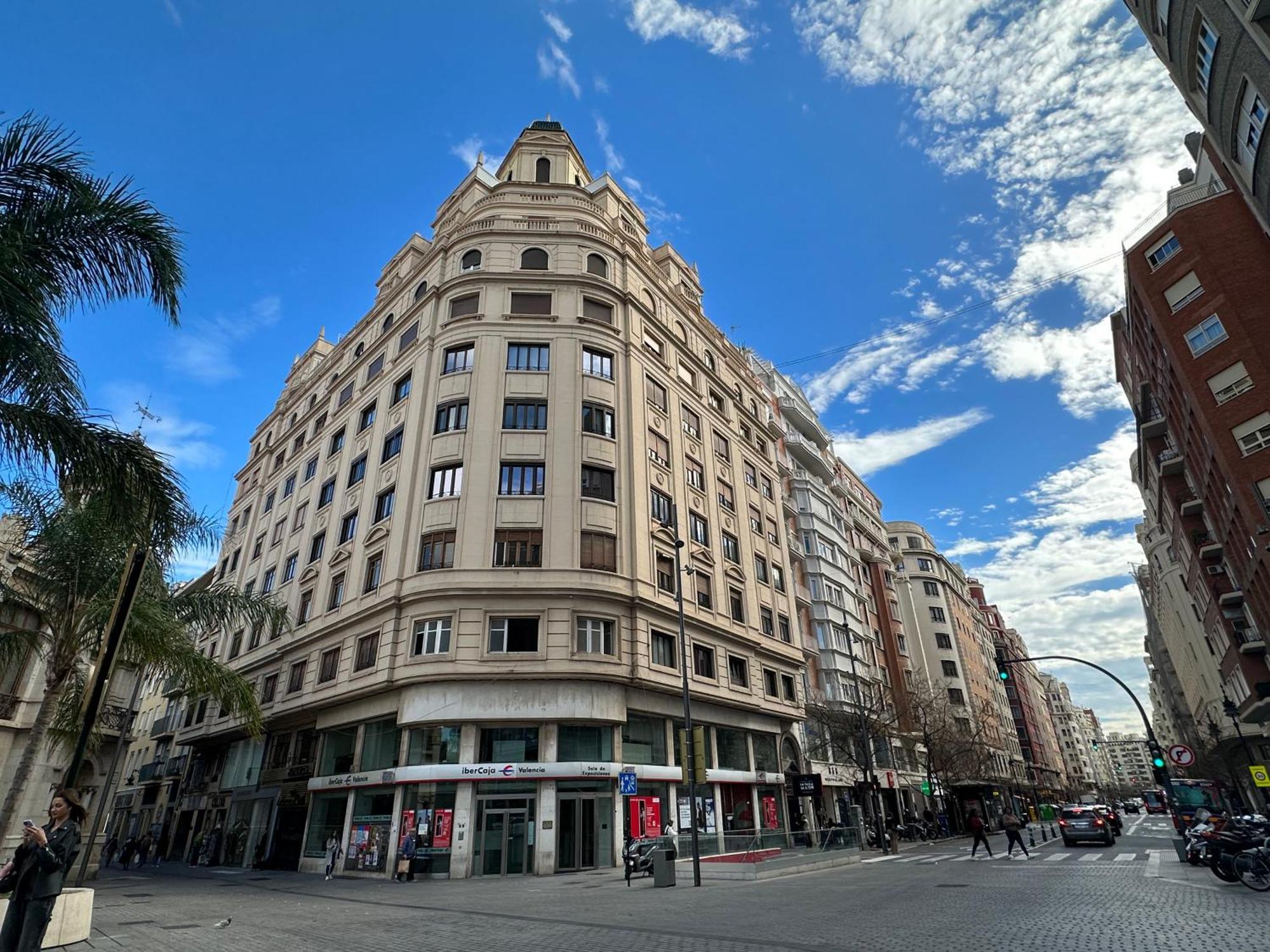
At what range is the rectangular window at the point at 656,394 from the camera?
104 ft

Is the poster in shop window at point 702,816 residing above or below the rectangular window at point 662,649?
below

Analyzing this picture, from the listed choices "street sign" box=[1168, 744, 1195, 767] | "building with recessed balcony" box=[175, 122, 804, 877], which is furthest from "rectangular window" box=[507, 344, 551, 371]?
"street sign" box=[1168, 744, 1195, 767]

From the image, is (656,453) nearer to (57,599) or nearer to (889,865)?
(889,865)

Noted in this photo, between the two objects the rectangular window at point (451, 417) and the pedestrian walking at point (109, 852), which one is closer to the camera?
the rectangular window at point (451, 417)

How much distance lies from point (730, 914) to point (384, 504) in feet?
75.5

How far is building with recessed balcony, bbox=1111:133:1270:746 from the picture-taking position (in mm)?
28547

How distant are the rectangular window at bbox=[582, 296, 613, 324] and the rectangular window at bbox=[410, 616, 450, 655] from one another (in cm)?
1566

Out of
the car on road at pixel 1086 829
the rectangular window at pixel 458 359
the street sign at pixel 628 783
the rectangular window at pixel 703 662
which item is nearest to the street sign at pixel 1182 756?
the car on road at pixel 1086 829

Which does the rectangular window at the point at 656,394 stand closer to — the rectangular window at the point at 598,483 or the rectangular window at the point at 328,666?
the rectangular window at the point at 598,483

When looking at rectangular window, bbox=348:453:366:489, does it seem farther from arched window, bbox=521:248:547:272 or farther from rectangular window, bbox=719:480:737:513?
rectangular window, bbox=719:480:737:513

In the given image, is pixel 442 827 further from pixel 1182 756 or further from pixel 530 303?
pixel 1182 756

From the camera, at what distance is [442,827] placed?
2133 cm

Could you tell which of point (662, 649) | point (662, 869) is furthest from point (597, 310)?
point (662, 869)

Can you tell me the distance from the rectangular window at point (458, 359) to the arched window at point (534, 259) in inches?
223
